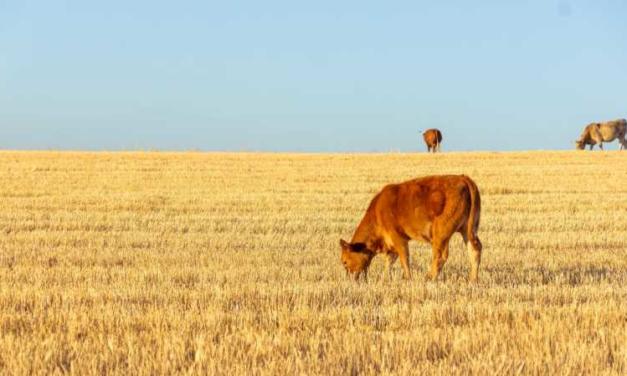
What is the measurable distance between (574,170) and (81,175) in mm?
18603

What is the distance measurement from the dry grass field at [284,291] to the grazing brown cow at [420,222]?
325 mm

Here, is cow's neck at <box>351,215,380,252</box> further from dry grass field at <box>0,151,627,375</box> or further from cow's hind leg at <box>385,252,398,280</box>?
dry grass field at <box>0,151,627,375</box>

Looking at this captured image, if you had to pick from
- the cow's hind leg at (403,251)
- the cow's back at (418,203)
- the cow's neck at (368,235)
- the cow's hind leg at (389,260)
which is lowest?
the cow's hind leg at (389,260)

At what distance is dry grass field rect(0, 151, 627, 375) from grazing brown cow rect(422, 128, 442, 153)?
25692mm

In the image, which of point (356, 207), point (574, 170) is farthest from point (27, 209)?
point (574, 170)

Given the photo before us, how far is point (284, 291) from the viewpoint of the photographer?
8820 millimetres

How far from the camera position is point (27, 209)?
20859mm

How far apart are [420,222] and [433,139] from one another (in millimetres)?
40473

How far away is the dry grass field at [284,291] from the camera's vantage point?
6.02m

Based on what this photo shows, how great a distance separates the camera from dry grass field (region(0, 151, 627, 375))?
602 centimetres

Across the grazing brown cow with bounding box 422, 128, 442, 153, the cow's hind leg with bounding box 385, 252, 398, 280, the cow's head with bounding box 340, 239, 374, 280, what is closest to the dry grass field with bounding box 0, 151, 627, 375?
the cow's head with bounding box 340, 239, 374, 280

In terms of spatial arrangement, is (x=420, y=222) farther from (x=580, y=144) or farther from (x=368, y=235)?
(x=580, y=144)

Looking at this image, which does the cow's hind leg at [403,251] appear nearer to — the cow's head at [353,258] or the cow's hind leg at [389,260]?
the cow's hind leg at [389,260]

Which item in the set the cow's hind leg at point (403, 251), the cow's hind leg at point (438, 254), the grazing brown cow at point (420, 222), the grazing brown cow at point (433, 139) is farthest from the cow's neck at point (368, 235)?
the grazing brown cow at point (433, 139)
